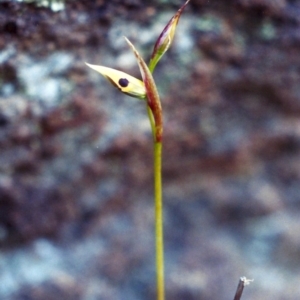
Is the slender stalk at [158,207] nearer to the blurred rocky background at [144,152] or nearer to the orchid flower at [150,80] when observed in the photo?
the orchid flower at [150,80]

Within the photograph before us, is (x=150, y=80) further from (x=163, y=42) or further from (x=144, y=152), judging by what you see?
(x=144, y=152)

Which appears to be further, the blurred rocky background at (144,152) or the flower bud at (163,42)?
the blurred rocky background at (144,152)

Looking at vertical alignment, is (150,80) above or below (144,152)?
below

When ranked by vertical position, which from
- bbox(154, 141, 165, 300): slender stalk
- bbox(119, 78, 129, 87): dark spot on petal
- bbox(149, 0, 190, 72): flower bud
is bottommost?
bbox(154, 141, 165, 300): slender stalk

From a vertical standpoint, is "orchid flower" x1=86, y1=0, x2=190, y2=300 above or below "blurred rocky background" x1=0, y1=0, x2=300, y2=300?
below

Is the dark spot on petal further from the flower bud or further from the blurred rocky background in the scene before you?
the blurred rocky background

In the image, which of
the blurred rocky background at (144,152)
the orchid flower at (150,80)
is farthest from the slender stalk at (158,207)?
the blurred rocky background at (144,152)

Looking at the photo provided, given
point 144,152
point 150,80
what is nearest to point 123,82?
point 150,80

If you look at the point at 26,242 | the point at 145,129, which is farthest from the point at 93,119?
the point at 26,242

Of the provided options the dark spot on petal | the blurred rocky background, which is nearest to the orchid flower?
the dark spot on petal
